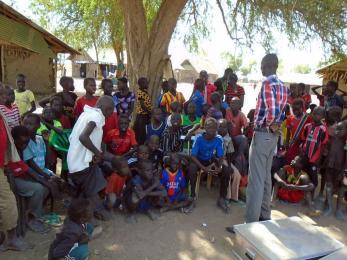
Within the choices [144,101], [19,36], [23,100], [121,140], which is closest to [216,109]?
[144,101]

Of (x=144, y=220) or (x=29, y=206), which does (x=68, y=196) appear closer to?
(x=29, y=206)

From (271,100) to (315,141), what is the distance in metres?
1.55

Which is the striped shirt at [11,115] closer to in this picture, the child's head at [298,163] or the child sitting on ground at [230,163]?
the child sitting on ground at [230,163]

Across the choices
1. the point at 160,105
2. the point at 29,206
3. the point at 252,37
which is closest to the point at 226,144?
the point at 160,105

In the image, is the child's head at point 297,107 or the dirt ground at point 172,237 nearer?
the dirt ground at point 172,237

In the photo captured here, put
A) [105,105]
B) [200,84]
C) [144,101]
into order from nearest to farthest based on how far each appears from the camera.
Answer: [105,105] < [144,101] < [200,84]

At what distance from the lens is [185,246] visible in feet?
11.0

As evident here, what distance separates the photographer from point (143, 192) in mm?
3861

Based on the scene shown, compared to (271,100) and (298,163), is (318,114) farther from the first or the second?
(271,100)

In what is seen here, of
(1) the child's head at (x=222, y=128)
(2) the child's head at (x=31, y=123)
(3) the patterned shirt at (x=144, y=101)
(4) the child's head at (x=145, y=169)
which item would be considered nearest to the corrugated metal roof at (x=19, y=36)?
(3) the patterned shirt at (x=144, y=101)

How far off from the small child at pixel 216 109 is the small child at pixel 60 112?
6.79ft

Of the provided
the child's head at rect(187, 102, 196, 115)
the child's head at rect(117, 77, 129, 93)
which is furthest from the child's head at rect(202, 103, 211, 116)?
the child's head at rect(117, 77, 129, 93)

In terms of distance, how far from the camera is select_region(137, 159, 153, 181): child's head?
13.1 ft

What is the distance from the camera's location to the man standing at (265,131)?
3305 mm
